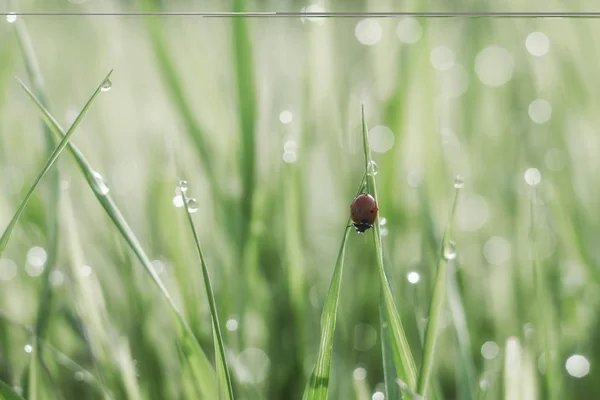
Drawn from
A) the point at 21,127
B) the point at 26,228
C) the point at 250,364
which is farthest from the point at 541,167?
the point at 21,127

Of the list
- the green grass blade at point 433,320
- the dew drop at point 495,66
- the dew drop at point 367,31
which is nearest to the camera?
the green grass blade at point 433,320

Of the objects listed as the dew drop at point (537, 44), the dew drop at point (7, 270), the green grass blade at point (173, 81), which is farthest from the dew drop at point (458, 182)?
the dew drop at point (537, 44)

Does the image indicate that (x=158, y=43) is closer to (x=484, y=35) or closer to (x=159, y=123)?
(x=159, y=123)

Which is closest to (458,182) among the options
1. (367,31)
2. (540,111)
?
(540,111)

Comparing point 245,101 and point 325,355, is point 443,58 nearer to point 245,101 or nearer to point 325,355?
point 245,101

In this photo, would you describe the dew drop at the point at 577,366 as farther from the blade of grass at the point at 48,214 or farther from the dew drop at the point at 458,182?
the blade of grass at the point at 48,214

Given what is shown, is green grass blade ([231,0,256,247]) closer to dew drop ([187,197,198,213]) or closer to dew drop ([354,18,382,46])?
dew drop ([187,197,198,213])
